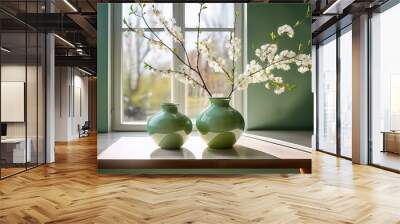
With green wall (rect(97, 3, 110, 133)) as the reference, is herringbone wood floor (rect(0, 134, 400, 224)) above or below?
below

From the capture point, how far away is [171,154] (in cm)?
41

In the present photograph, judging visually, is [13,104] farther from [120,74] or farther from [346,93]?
[120,74]

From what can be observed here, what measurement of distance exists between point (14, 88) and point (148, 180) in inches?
66.6

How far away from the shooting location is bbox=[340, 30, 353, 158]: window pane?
12.8ft

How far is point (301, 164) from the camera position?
0.43 m

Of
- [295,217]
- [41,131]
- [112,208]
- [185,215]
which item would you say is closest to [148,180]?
[112,208]

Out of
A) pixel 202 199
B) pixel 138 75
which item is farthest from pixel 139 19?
pixel 202 199

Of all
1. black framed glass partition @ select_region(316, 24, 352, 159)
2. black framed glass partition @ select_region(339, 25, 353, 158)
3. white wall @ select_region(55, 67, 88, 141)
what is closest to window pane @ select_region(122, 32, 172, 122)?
black framed glass partition @ select_region(316, 24, 352, 159)

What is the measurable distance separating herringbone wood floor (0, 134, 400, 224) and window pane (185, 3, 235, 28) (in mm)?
1237

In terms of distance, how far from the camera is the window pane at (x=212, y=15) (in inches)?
18.5

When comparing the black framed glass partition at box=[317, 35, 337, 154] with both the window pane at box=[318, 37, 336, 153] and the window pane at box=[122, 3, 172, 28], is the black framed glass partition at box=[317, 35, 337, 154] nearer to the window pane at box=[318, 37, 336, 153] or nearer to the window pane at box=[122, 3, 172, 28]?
the window pane at box=[318, 37, 336, 153]

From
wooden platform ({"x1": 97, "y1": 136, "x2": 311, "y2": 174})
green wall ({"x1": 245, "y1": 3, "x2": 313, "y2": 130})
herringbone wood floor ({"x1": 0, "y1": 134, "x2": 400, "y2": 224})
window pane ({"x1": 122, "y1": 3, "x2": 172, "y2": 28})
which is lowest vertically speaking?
herringbone wood floor ({"x1": 0, "y1": 134, "x2": 400, "y2": 224})

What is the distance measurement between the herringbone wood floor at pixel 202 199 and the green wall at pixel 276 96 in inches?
47.9

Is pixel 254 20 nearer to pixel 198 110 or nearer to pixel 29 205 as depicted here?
pixel 198 110
